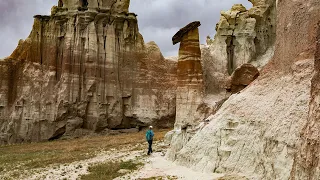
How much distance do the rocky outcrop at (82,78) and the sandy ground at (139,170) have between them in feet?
41.8

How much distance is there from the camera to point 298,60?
11930mm

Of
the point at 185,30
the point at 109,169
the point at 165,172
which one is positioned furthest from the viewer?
the point at 185,30

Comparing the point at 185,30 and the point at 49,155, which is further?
the point at 185,30

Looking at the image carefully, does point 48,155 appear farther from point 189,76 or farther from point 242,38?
point 242,38

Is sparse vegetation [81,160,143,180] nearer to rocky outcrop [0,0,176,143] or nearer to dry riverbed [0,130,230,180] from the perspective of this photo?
dry riverbed [0,130,230,180]

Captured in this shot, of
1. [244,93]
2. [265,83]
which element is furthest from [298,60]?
[244,93]

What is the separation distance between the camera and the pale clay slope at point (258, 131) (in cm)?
1080

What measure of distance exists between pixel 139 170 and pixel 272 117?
6.05 metres

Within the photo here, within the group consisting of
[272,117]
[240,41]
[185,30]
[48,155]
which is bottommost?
[48,155]

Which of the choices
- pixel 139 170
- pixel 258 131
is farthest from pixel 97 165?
pixel 258 131

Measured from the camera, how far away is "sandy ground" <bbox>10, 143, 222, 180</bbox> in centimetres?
1396

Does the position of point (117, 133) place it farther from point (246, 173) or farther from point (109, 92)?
point (246, 173)

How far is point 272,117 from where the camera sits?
12.1 meters

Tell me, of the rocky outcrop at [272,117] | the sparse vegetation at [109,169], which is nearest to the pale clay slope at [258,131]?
the rocky outcrop at [272,117]
